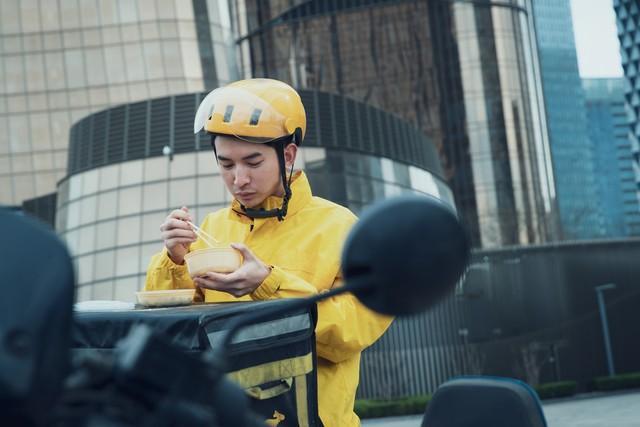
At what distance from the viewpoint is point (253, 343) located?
2566mm

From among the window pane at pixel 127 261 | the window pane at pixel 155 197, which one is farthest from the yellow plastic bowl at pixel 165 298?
the window pane at pixel 127 261

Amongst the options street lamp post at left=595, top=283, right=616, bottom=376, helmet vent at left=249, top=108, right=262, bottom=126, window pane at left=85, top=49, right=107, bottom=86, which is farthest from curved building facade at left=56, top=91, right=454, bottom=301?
helmet vent at left=249, top=108, right=262, bottom=126

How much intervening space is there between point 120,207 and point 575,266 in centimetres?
1742

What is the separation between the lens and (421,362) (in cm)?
3656

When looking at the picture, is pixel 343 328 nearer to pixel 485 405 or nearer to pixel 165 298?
pixel 165 298

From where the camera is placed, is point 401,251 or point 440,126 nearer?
point 401,251

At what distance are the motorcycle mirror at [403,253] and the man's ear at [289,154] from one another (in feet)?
6.76

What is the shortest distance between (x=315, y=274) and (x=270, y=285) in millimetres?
318

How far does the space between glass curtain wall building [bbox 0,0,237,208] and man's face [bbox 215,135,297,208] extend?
153 feet

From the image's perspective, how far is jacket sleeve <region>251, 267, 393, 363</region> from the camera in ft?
10.3

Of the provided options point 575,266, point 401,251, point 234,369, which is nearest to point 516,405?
point 234,369

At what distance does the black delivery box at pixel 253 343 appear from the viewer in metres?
2.50

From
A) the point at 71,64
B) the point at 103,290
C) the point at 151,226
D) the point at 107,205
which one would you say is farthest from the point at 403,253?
the point at 71,64

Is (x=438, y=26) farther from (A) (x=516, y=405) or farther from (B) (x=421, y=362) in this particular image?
(A) (x=516, y=405)
